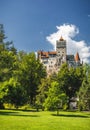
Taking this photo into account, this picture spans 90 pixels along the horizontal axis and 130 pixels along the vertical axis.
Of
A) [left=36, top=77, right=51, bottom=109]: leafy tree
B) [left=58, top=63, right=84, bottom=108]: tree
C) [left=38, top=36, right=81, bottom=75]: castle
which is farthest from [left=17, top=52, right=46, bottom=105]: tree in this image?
[left=38, top=36, right=81, bottom=75]: castle

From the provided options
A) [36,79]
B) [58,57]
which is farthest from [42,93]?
[58,57]

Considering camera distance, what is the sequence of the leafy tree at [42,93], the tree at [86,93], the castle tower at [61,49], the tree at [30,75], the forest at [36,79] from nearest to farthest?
the tree at [86,93] < the leafy tree at [42,93] < the forest at [36,79] < the tree at [30,75] < the castle tower at [61,49]

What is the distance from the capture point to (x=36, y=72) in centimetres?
6956

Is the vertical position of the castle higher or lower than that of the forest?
higher

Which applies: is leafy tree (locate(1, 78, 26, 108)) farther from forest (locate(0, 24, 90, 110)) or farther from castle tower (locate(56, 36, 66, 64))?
castle tower (locate(56, 36, 66, 64))

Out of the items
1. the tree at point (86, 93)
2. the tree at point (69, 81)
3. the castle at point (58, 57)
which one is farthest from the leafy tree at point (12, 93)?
the castle at point (58, 57)

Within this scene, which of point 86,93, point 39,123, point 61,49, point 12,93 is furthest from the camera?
point 61,49

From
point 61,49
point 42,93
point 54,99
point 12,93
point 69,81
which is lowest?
point 54,99

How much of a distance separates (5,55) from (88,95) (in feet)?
77.3

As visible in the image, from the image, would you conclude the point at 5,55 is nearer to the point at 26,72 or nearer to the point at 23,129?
the point at 26,72

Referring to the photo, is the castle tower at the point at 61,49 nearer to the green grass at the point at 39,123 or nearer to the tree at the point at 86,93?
the tree at the point at 86,93

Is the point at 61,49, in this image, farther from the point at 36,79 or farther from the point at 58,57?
the point at 36,79

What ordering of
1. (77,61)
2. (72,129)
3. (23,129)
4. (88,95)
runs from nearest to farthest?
(23,129) → (72,129) → (88,95) → (77,61)

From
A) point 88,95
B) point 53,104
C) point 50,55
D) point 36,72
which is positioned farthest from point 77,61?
point 53,104
